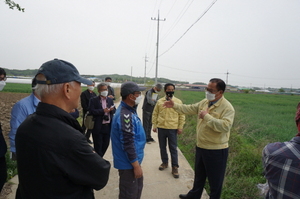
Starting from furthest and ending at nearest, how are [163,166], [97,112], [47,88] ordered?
1. [163,166]
2. [97,112]
3. [47,88]

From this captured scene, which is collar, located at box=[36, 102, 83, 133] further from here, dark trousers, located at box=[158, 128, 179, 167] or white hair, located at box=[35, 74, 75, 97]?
dark trousers, located at box=[158, 128, 179, 167]

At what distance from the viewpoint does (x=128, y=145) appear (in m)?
2.08

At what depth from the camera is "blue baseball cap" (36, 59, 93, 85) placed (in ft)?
3.57

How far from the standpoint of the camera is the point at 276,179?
4.13 ft

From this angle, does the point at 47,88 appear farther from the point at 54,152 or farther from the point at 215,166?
the point at 215,166

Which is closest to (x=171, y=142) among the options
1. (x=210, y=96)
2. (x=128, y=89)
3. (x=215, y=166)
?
(x=215, y=166)

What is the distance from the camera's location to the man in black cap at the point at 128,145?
2.09 metres

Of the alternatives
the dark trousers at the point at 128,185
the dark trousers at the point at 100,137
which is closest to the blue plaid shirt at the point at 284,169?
the dark trousers at the point at 128,185

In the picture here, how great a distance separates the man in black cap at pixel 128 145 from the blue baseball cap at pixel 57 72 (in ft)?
3.45

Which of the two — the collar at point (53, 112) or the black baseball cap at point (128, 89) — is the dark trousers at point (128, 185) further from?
the collar at point (53, 112)

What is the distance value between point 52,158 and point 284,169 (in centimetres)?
141

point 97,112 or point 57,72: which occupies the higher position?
point 57,72

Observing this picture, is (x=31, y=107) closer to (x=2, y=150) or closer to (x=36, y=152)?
(x=2, y=150)

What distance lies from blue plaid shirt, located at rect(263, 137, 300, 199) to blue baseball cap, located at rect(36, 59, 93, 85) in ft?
4.64
